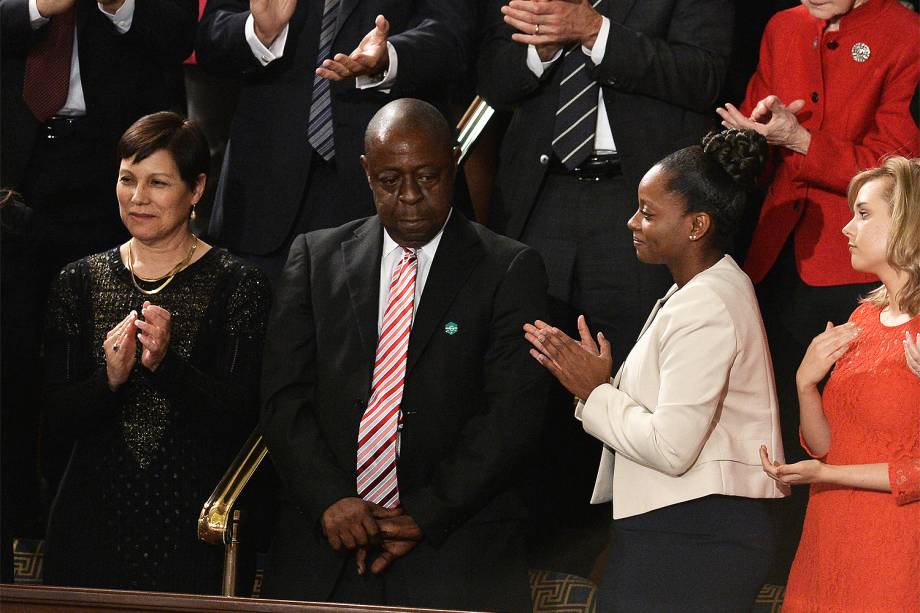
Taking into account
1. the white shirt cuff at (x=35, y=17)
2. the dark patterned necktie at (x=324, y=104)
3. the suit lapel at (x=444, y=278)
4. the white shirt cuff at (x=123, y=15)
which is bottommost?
the suit lapel at (x=444, y=278)

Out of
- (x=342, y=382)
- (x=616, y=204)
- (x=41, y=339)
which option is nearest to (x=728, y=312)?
(x=616, y=204)

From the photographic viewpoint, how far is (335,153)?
399cm

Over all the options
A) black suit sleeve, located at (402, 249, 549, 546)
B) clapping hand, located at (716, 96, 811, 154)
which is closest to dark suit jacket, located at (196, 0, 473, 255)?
black suit sleeve, located at (402, 249, 549, 546)

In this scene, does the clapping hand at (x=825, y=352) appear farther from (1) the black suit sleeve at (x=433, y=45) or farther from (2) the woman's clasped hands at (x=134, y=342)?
(2) the woman's clasped hands at (x=134, y=342)

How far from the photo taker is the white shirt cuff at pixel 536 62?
389 centimetres

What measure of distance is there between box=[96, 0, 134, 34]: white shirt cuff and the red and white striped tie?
131 cm

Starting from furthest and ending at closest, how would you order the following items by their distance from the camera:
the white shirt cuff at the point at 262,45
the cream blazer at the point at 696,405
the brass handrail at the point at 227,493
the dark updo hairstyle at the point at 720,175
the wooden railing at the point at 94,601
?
the white shirt cuff at the point at 262,45 → the brass handrail at the point at 227,493 → the dark updo hairstyle at the point at 720,175 → the cream blazer at the point at 696,405 → the wooden railing at the point at 94,601

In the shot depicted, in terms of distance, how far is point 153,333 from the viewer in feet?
11.3

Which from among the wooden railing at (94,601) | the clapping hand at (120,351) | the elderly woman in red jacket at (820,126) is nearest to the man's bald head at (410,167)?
the clapping hand at (120,351)

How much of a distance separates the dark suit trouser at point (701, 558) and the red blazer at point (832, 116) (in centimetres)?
92

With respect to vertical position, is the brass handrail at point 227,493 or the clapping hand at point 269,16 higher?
the clapping hand at point 269,16

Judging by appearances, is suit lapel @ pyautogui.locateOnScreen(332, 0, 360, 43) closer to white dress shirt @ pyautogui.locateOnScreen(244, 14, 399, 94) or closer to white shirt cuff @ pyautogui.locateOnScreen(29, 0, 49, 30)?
white dress shirt @ pyautogui.locateOnScreen(244, 14, 399, 94)

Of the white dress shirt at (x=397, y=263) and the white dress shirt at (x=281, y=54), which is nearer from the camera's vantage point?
the white dress shirt at (x=397, y=263)

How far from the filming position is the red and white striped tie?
11.1ft
